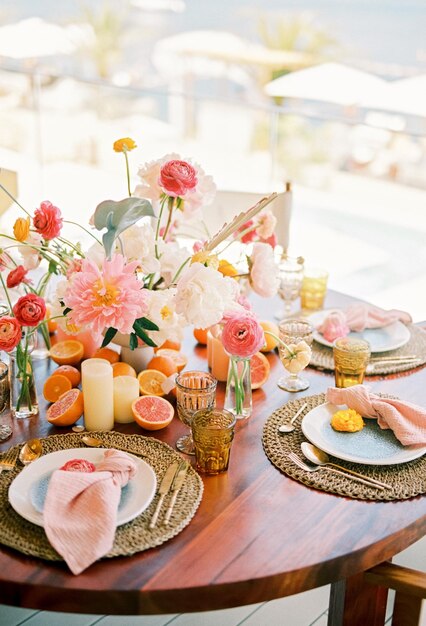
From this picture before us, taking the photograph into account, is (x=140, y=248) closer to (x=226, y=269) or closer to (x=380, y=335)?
(x=226, y=269)

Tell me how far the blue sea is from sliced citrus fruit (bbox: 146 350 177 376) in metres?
14.5

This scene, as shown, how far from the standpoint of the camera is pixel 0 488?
1468mm

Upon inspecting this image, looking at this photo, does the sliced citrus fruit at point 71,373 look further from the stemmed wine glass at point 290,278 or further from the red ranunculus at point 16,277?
the stemmed wine glass at point 290,278

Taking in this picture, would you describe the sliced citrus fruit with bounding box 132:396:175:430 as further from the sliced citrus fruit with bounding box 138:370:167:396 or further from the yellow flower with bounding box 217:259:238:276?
the yellow flower with bounding box 217:259:238:276

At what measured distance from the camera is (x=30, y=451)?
5.12ft

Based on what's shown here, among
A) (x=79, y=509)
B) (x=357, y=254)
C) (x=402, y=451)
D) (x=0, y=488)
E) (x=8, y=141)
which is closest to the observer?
(x=79, y=509)

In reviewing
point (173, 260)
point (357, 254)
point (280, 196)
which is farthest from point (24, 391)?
point (357, 254)

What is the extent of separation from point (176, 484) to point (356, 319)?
0.88 m

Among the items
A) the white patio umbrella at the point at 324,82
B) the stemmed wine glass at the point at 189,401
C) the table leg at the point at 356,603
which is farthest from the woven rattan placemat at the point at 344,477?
the white patio umbrella at the point at 324,82

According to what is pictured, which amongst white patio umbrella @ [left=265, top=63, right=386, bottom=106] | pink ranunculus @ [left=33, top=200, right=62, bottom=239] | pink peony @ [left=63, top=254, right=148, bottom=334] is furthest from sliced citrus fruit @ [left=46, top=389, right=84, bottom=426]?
white patio umbrella @ [left=265, top=63, right=386, bottom=106]

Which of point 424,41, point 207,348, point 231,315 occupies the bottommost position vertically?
point 424,41

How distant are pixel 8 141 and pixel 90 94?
4.62 metres

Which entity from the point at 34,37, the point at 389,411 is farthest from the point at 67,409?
the point at 34,37

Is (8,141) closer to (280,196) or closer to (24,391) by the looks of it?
(280,196)
